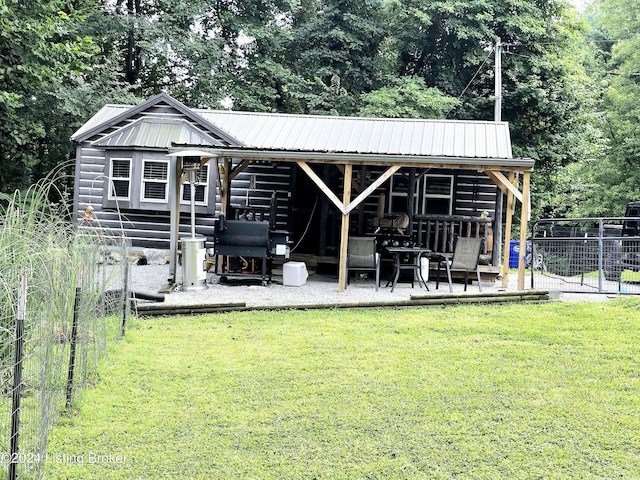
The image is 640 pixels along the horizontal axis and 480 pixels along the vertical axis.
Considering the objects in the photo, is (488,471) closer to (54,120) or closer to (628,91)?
(54,120)

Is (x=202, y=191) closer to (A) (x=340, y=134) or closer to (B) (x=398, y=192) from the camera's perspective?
(A) (x=340, y=134)

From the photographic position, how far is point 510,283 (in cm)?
1159

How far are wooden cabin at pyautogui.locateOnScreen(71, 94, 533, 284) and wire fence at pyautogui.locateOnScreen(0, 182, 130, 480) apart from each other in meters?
7.69

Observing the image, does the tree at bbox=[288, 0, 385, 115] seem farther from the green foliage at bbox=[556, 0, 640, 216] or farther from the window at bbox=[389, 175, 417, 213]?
the green foliage at bbox=[556, 0, 640, 216]

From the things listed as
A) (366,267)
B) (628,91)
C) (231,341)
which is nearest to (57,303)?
(231,341)

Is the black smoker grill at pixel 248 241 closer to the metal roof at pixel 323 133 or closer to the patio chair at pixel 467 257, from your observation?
the patio chair at pixel 467 257

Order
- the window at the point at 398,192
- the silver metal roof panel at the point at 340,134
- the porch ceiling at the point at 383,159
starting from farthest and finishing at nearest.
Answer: the window at the point at 398,192
the silver metal roof panel at the point at 340,134
the porch ceiling at the point at 383,159

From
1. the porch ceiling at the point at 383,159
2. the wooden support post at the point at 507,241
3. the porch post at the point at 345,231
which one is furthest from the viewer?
the wooden support post at the point at 507,241

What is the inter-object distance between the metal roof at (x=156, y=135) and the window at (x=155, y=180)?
44 cm

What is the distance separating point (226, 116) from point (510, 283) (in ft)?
25.9

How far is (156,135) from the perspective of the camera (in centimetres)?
1360

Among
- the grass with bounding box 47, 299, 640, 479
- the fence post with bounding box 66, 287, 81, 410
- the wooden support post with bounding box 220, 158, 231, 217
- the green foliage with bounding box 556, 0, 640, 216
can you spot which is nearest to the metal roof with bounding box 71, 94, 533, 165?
the wooden support post with bounding box 220, 158, 231, 217

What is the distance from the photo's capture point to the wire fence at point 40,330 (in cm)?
288

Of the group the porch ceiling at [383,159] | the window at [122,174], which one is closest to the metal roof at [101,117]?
the window at [122,174]
